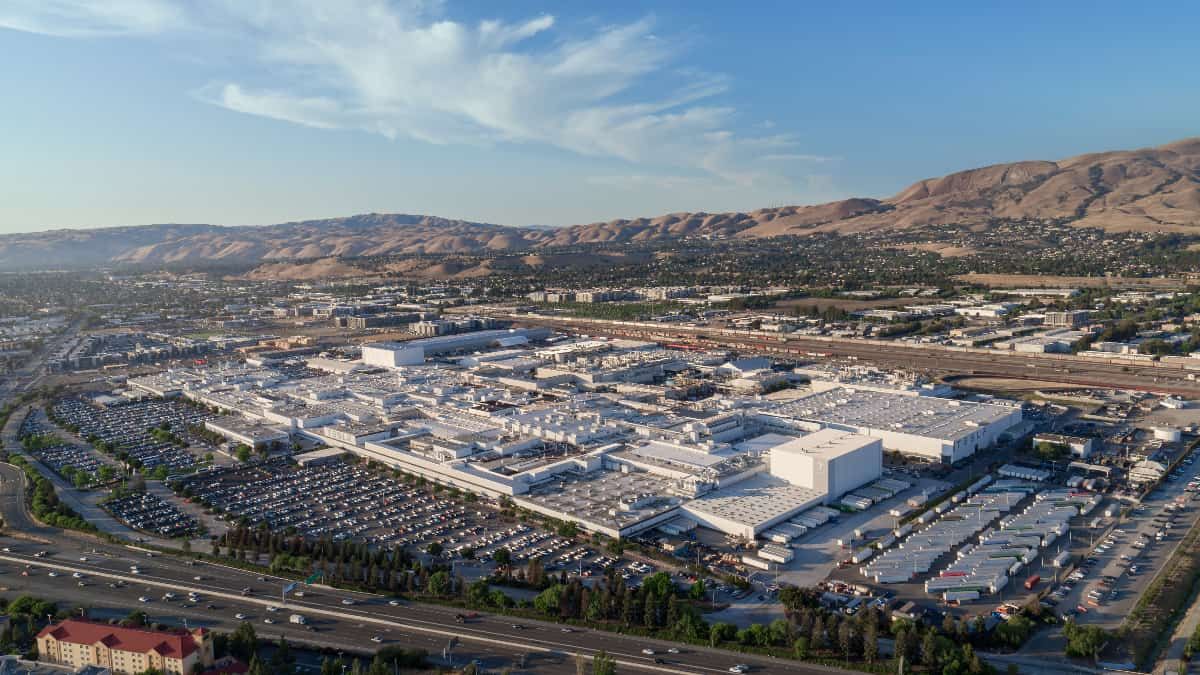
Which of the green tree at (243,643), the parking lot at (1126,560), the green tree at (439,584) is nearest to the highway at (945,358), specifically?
the parking lot at (1126,560)

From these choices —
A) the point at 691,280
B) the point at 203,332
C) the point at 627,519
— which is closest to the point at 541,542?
the point at 627,519

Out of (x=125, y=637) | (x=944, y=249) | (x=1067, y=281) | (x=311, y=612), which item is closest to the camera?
(x=125, y=637)

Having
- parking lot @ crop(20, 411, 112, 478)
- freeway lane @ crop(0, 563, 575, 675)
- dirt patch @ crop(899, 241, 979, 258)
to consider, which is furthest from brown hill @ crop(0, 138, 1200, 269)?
freeway lane @ crop(0, 563, 575, 675)

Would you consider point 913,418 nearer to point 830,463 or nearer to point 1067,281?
point 830,463

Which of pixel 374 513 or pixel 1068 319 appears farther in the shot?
pixel 1068 319

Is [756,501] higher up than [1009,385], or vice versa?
[1009,385]

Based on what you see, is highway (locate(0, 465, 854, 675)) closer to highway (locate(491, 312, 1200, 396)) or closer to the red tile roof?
the red tile roof

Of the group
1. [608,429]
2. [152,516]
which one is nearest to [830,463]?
[608,429]
